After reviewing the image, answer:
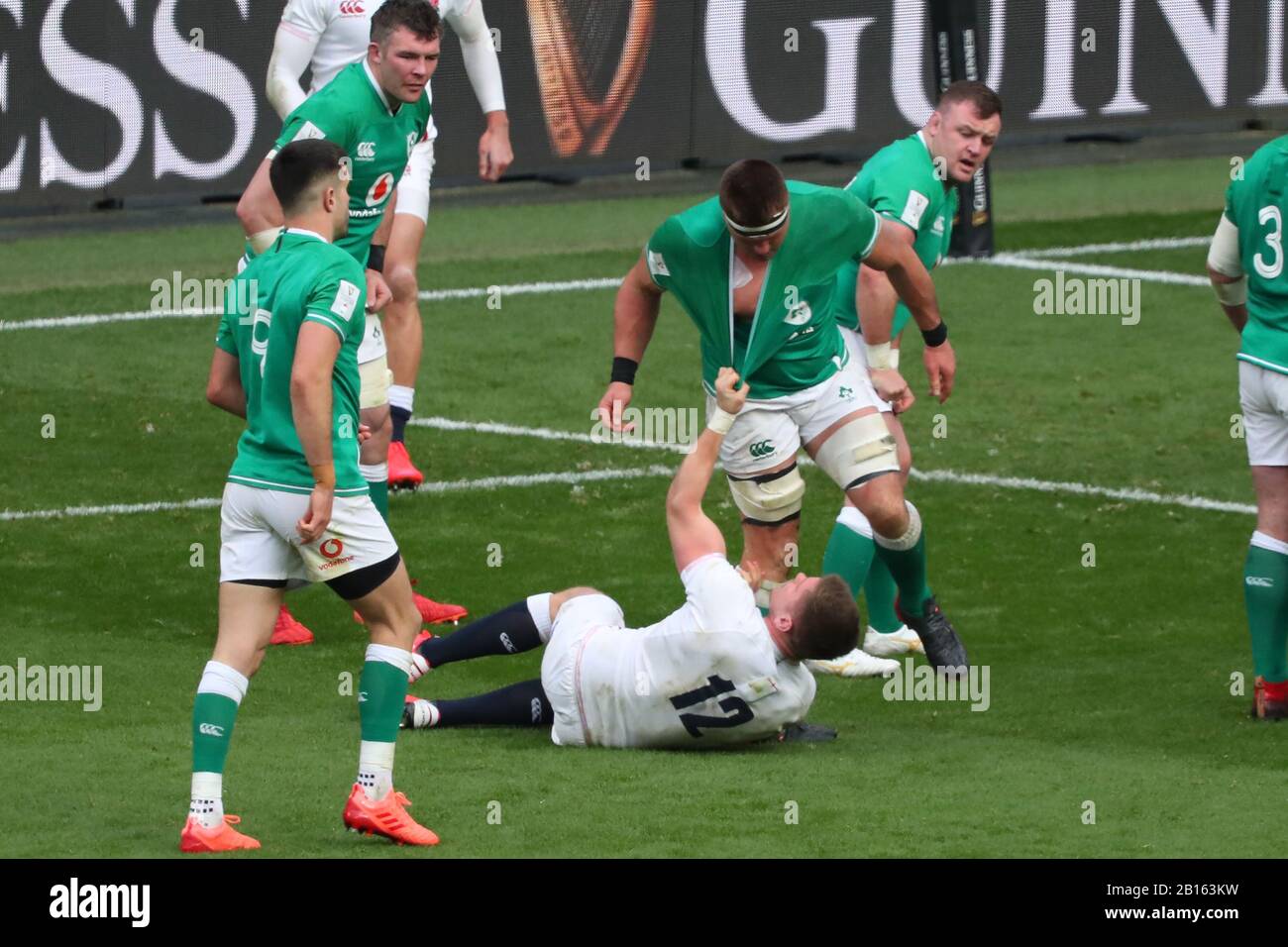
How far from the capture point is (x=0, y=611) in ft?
32.0

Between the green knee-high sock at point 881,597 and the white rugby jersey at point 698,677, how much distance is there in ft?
6.12

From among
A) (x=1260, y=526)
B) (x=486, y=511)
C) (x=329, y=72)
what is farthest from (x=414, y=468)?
(x=1260, y=526)

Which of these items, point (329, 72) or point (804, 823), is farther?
point (329, 72)

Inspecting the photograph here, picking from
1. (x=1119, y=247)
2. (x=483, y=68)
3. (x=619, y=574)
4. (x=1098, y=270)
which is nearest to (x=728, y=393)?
(x=619, y=574)

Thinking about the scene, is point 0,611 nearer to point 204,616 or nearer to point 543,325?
point 204,616

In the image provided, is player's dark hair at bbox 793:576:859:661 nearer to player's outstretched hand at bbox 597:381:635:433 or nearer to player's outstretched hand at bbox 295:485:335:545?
player's outstretched hand at bbox 597:381:635:433

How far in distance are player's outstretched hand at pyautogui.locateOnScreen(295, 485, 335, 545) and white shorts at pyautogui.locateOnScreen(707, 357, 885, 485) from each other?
2428mm

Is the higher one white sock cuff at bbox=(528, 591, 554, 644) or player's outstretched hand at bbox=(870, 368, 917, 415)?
player's outstretched hand at bbox=(870, 368, 917, 415)

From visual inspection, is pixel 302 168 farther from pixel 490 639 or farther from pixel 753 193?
pixel 490 639

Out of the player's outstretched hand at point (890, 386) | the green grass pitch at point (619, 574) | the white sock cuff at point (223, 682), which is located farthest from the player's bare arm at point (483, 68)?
the white sock cuff at point (223, 682)

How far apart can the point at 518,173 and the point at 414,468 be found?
697cm

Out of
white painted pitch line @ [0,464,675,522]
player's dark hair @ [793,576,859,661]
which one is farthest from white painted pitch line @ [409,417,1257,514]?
player's dark hair @ [793,576,859,661]

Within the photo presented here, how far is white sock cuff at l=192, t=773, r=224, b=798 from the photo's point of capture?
6488 mm

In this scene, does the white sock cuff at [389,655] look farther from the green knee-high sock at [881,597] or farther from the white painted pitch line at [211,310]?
the white painted pitch line at [211,310]
